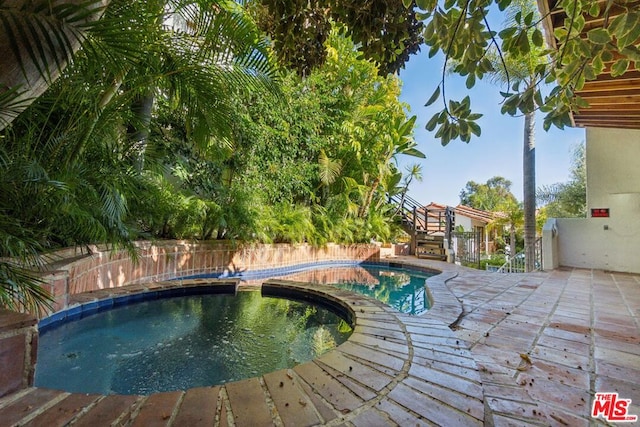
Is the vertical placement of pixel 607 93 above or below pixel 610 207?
above

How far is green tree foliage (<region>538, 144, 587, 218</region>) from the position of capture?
12.1 m

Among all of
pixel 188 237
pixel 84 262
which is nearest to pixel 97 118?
pixel 84 262

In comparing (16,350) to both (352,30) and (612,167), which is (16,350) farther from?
(612,167)

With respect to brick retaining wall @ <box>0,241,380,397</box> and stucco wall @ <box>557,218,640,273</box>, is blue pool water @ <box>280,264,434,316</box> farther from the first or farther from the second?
stucco wall @ <box>557,218,640,273</box>

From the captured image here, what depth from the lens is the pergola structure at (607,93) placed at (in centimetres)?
284

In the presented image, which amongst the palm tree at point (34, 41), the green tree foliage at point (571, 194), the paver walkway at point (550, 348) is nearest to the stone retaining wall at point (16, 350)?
the palm tree at point (34, 41)

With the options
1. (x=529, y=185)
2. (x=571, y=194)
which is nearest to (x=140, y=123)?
(x=529, y=185)

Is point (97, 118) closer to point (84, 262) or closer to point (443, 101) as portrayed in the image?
point (84, 262)

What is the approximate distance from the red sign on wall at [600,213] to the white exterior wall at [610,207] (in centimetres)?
7

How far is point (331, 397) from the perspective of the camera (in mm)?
1334

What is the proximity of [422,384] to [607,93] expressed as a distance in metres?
5.10

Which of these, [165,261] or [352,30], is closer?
[352,30]

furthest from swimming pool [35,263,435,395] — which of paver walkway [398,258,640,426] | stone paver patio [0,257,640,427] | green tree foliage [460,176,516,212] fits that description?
green tree foliage [460,176,516,212]

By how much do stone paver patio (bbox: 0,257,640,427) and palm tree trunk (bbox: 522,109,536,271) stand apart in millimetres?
5147
